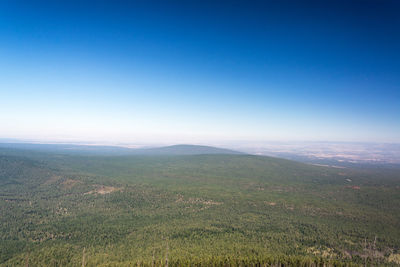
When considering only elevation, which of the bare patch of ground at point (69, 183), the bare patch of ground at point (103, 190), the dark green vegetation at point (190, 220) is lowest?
the dark green vegetation at point (190, 220)

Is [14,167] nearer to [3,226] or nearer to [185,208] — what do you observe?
[3,226]

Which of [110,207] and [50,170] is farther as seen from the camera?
[50,170]

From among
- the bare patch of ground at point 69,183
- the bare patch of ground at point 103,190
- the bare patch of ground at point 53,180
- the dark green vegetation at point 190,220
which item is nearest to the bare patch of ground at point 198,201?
the dark green vegetation at point 190,220

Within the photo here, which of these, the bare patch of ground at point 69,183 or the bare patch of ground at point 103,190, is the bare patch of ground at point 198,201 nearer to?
the bare patch of ground at point 103,190

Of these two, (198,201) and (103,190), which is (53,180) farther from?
(198,201)

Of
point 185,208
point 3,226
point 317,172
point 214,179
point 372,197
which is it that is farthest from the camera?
point 317,172

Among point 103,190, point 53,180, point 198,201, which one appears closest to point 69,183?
point 53,180

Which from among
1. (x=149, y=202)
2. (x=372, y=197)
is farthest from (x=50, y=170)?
(x=372, y=197)

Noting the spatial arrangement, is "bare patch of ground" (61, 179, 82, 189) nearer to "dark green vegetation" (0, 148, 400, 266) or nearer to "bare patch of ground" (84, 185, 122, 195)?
"dark green vegetation" (0, 148, 400, 266)

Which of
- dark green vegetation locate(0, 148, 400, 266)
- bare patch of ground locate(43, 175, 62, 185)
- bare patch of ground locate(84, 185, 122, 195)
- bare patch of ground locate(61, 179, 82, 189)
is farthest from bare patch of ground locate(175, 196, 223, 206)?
bare patch of ground locate(43, 175, 62, 185)
